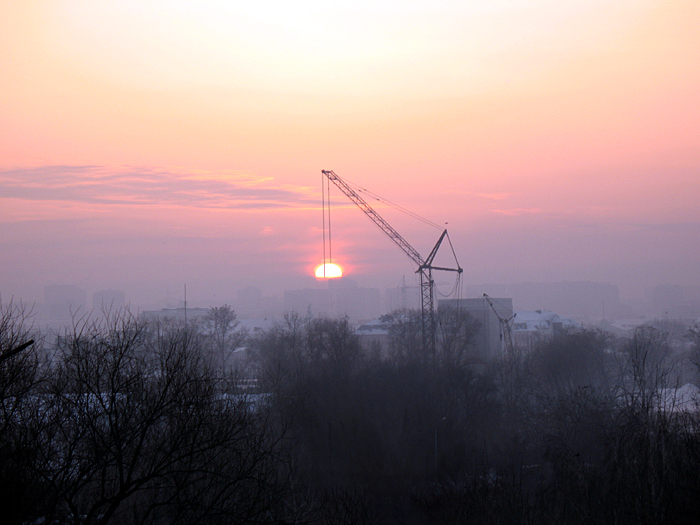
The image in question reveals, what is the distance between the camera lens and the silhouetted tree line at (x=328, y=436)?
28.4 feet

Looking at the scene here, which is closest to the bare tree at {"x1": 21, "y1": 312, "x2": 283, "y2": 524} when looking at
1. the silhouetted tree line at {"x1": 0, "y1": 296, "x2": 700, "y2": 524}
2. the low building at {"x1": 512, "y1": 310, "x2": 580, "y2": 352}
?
the silhouetted tree line at {"x1": 0, "y1": 296, "x2": 700, "y2": 524}

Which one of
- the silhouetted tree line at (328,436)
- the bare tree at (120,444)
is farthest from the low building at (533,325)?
the bare tree at (120,444)

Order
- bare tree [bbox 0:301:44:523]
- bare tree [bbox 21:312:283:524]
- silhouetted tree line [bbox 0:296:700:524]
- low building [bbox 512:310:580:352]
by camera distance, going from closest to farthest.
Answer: bare tree [bbox 0:301:44:523] → bare tree [bbox 21:312:283:524] → silhouetted tree line [bbox 0:296:700:524] → low building [bbox 512:310:580:352]

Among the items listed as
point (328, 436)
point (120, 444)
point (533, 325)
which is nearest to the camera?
point (120, 444)

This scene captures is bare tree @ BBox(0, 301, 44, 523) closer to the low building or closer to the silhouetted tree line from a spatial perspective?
the silhouetted tree line

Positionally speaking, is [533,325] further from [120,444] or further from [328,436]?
[120,444]

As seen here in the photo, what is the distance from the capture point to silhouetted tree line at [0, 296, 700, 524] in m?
8.65

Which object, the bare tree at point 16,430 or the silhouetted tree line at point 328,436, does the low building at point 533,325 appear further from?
the bare tree at point 16,430

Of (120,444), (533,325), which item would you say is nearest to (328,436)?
(120,444)

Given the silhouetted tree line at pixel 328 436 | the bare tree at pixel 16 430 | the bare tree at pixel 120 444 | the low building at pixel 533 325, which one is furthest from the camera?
the low building at pixel 533 325

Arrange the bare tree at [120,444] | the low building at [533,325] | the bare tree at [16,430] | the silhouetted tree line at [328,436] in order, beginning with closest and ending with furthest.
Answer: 1. the bare tree at [16,430]
2. the bare tree at [120,444]
3. the silhouetted tree line at [328,436]
4. the low building at [533,325]

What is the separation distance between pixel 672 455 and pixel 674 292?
205 m

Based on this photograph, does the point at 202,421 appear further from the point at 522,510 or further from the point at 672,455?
the point at 672,455

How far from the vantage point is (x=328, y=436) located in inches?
1025
